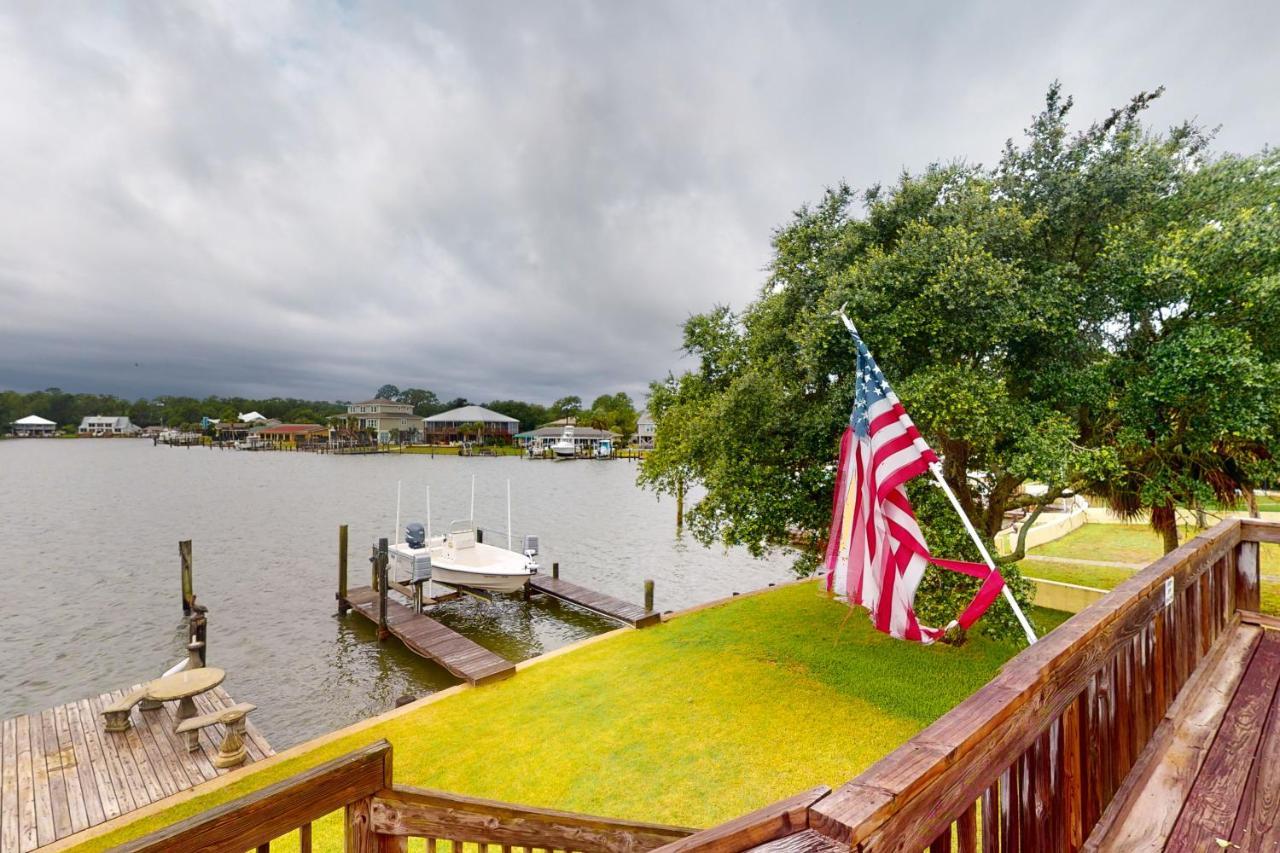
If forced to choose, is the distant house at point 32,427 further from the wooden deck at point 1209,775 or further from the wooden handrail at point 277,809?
the wooden deck at point 1209,775

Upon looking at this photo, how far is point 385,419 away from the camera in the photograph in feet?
361

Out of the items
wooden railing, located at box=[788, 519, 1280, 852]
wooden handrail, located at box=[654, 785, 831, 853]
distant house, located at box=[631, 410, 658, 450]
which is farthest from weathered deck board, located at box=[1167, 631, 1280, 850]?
distant house, located at box=[631, 410, 658, 450]

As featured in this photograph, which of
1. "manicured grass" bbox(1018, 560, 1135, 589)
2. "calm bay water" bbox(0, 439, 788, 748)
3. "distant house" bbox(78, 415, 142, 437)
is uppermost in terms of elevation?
"distant house" bbox(78, 415, 142, 437)

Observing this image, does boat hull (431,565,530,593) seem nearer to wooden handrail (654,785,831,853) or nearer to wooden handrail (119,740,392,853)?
wooden handrail (119,740,392,853)

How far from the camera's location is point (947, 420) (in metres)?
6.92

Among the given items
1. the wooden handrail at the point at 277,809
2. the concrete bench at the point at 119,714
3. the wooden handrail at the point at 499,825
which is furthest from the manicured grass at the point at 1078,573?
the concrete bench at the point at 119,714

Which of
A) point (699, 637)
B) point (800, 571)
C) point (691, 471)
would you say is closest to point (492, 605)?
point (699, 637)

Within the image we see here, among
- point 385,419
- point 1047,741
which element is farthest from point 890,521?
point 385,419

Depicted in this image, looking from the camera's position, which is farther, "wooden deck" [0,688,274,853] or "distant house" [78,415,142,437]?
"distant house" [78,415,142,437]

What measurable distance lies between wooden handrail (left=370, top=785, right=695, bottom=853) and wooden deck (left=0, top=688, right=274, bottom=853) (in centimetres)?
727

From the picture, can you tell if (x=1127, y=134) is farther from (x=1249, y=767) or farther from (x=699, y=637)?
(x=699, y=637)

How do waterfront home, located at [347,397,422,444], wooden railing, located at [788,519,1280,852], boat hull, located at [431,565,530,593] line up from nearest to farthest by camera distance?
1. wooden railing, located at [788,519,1280,852]
2. boat hull, located at [431,565,530,593]
3. waterfront home, located at [347,397,422,444]

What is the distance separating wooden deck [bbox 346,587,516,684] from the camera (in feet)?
32.3

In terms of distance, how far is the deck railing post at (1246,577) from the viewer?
12.6 ft
